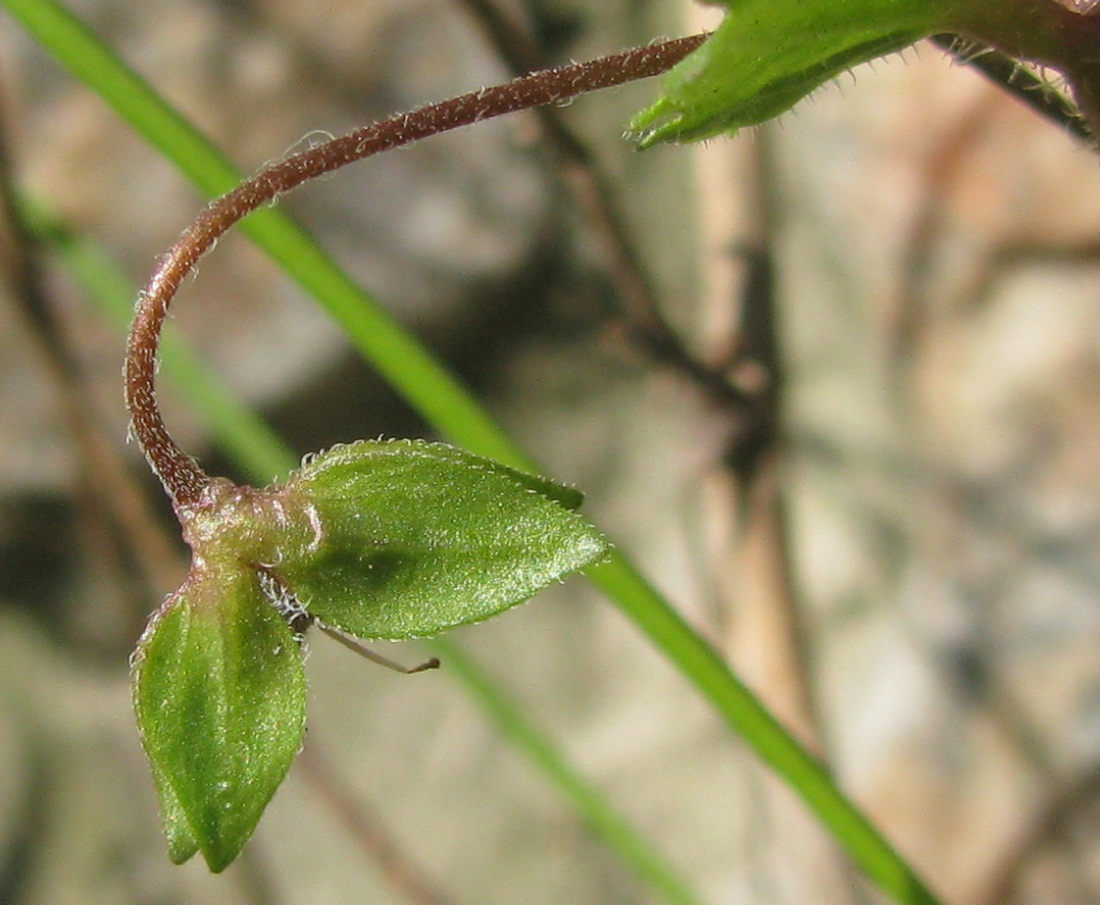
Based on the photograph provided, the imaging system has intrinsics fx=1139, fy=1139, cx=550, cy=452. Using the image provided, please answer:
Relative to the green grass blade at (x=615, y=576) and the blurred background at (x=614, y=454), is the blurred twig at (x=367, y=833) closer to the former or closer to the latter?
the blurred background at (x=614, y=454)

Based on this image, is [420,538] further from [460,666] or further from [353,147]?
[460,666]

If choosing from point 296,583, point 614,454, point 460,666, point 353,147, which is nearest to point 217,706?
point 296,583

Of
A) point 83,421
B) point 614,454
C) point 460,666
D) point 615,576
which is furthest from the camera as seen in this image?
point 614,454

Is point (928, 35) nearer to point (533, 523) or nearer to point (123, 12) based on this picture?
point (533, 523)

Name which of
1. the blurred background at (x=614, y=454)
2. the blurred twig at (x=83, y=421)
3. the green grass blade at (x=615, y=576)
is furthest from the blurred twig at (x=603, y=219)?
the blurred twig at (x=83, y=421)

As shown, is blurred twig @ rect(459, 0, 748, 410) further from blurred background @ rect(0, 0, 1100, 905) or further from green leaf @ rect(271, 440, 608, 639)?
green leaf @ rect(271, 440, 608, 639)

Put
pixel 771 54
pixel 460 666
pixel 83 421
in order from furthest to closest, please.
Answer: pixel 83 421, pixel 460 666, pixel 771 54

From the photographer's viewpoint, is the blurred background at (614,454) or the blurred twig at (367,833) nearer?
the blurred background at (614,454)
